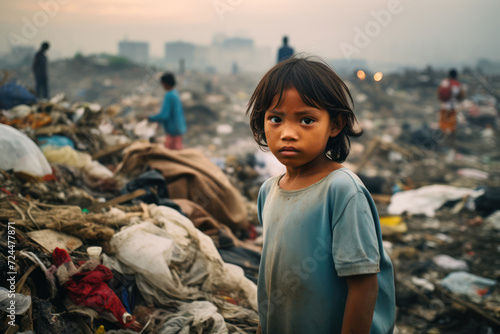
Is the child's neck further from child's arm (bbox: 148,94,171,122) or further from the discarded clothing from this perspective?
child's arm (bbox: 148,94,171,122)

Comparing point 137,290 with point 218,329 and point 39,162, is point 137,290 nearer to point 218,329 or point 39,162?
point 218,329

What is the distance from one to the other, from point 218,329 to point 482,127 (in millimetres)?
10940

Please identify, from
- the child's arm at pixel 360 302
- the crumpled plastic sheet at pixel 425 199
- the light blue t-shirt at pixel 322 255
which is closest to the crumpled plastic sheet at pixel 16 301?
the light blue t-shirt at pixel 322 255

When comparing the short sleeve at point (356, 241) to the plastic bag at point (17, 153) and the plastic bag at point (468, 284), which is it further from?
the plastic bag at point (17, 153)

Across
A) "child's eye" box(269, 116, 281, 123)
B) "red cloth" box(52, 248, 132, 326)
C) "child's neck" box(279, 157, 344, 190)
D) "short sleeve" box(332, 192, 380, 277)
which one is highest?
"child's eye" box(269, 116, 281, 123)

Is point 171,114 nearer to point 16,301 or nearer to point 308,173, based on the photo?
point 16,301

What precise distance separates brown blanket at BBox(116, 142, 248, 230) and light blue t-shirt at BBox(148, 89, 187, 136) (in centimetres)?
122

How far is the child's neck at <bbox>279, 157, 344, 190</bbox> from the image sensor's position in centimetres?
105

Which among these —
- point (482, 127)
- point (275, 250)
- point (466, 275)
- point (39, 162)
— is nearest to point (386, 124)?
point (482, 127)

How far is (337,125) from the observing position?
1.09 m

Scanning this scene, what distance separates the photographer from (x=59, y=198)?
2.74 m

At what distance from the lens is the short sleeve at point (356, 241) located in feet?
2.95

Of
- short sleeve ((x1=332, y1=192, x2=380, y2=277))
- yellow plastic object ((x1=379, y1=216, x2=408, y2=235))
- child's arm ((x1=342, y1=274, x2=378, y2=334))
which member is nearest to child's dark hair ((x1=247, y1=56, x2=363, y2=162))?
short sleeve ((x1=332, y1=192, x2=380, y2=277))

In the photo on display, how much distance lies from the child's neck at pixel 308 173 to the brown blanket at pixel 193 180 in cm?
229
